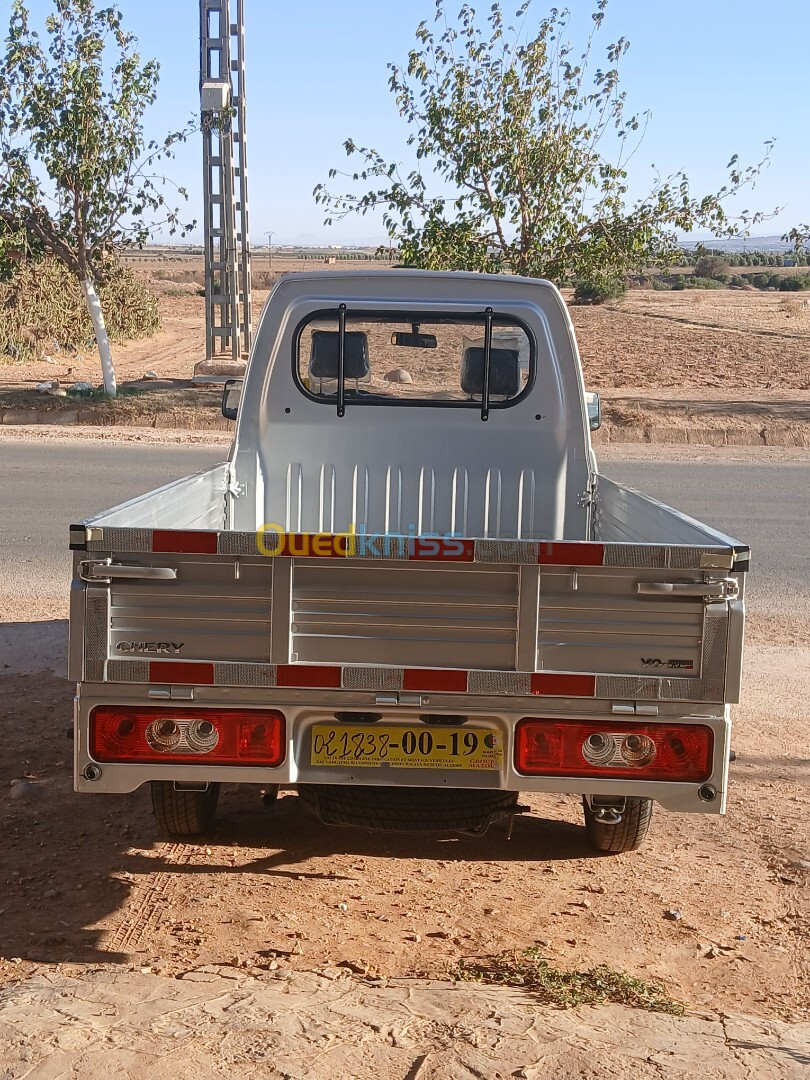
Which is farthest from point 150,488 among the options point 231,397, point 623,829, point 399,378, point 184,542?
point 184,542

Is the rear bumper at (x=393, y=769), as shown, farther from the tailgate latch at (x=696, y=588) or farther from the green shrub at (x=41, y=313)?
the green shrub at (x=41, y=313)

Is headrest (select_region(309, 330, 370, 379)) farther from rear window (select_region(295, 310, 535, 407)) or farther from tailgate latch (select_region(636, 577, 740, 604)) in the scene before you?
tailgate latch (select_region(636, 577, 740, 604))

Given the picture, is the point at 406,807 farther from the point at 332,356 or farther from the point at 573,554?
the point at 332,356

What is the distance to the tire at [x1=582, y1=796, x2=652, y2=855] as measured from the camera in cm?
412

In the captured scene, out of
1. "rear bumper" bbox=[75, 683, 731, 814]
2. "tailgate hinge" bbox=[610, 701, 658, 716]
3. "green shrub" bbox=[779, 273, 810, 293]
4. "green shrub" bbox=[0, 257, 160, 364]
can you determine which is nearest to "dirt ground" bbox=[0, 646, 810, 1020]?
"rear bumper" bbox=[75, 683, 731, 814]

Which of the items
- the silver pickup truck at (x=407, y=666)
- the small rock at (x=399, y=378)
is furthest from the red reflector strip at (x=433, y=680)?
the small rock at (x=399, y=378)

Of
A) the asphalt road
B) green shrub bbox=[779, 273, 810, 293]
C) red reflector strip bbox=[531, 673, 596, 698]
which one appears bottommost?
the asphalt road

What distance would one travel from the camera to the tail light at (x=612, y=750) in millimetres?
3418

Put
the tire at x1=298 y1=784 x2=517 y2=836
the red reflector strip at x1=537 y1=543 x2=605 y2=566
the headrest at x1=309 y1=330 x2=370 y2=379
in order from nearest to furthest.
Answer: the red reflector strip at x1=537 y1=543 x2=605 y2=566
the tire at x1=298 y1=784 x2=517 y2=836
the headrest at x1=309 y1=330 x2=370 y2=379

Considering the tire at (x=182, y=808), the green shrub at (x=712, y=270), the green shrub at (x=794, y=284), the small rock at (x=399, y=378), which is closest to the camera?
the tire at (x=182, y=808)

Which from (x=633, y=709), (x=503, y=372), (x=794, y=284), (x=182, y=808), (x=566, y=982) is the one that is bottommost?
(x=566, y=982)

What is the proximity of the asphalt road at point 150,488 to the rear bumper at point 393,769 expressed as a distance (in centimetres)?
362

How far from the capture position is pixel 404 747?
3502mm

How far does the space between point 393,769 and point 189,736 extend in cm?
60
